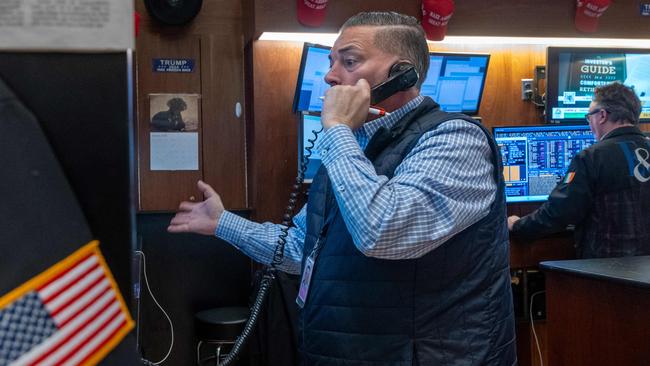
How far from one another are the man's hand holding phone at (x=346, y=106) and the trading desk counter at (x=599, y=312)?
108 cm

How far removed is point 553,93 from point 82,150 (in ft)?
13.5

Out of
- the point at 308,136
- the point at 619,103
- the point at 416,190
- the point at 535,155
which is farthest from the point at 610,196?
the point at 416,190

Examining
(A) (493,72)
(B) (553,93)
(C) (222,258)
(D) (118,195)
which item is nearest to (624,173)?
(B) (553,93)

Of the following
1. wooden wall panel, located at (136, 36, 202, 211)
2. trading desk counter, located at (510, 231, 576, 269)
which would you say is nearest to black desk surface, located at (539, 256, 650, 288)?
trading desk counter, located at (510, 231, 576, 269)

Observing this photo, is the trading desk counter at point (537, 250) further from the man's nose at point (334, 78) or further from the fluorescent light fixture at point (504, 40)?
the man's nose at point (334, 78)

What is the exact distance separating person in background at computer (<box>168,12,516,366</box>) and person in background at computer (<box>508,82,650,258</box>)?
2226mm

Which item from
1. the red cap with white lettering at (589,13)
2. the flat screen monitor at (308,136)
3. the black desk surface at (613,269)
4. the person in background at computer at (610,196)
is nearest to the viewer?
the black desk surface at (613,269)

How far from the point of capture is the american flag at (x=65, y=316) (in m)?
0.47

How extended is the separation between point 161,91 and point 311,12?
3.23 ft

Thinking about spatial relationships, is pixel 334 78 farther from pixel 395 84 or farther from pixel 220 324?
pixel 220 324

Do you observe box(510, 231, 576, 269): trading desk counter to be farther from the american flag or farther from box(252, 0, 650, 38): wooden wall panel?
the american flag

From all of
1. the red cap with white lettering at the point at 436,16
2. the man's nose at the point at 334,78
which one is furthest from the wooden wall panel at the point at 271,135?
the man's nose at the point at 334,78

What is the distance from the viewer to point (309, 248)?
5.54 feet

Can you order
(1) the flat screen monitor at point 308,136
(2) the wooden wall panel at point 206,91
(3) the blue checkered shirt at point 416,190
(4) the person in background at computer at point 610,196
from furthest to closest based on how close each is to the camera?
(2) the wooden wall panel at point 206,91 < (1) the flat screen monitor at point 308,136 < (4) the person in background at computer at point 610,196 < (3) the blue checkered shirt at point 416,190
